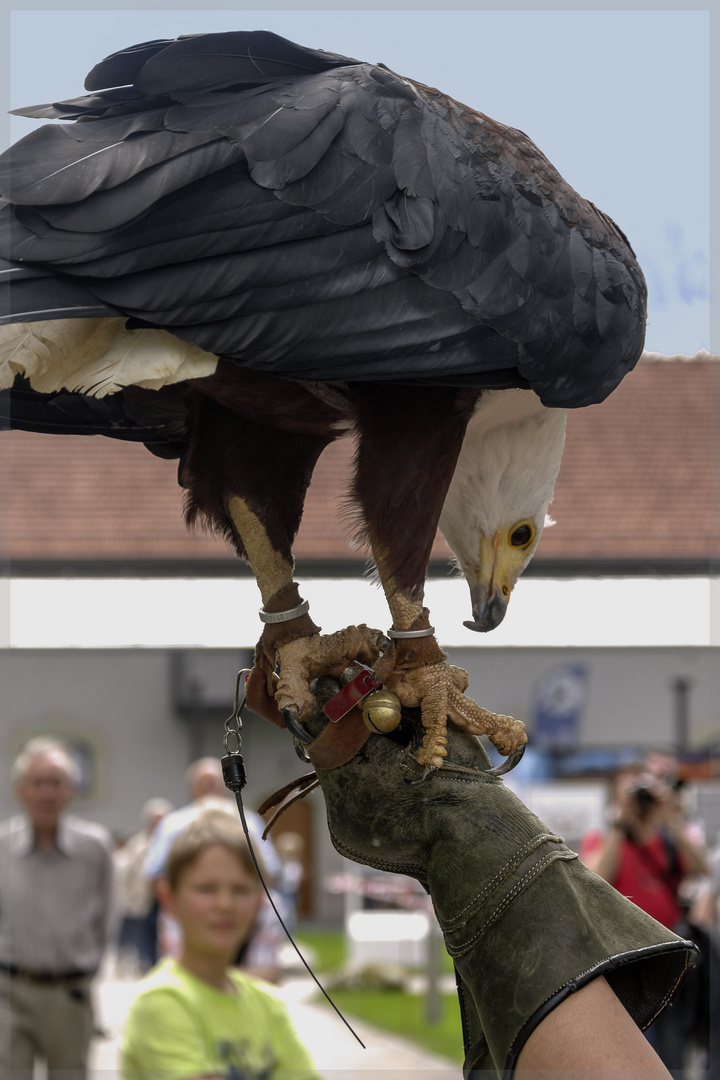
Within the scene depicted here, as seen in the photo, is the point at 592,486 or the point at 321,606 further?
the point at 592,486

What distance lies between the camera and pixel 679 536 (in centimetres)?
870

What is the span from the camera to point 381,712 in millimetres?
1654

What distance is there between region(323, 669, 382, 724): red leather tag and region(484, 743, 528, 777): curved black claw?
0.74 feet

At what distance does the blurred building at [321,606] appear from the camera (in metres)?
5.37

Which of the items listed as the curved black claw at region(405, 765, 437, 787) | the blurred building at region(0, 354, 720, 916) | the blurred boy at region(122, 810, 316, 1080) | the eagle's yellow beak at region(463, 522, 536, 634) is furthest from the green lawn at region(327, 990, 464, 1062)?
the curved black claw at region(405, 765, 437, 787)

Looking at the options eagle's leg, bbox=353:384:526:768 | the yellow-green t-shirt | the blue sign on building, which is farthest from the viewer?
the blue sign on building

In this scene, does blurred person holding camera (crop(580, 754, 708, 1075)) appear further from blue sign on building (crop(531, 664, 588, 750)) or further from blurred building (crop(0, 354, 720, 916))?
blue sign on building (crop(531, 664, 588, 750))

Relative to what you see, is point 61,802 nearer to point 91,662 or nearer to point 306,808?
point 91,662

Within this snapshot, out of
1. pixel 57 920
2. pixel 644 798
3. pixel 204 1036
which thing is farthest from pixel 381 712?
Result: pixel 644 798

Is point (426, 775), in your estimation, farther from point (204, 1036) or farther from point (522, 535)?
point (204, 1036)

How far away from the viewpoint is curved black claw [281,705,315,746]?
5.73 ft

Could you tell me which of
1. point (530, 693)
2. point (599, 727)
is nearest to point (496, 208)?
point (530, 693)

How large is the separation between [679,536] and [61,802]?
216 inches

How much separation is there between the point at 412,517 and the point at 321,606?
1.92 metres
